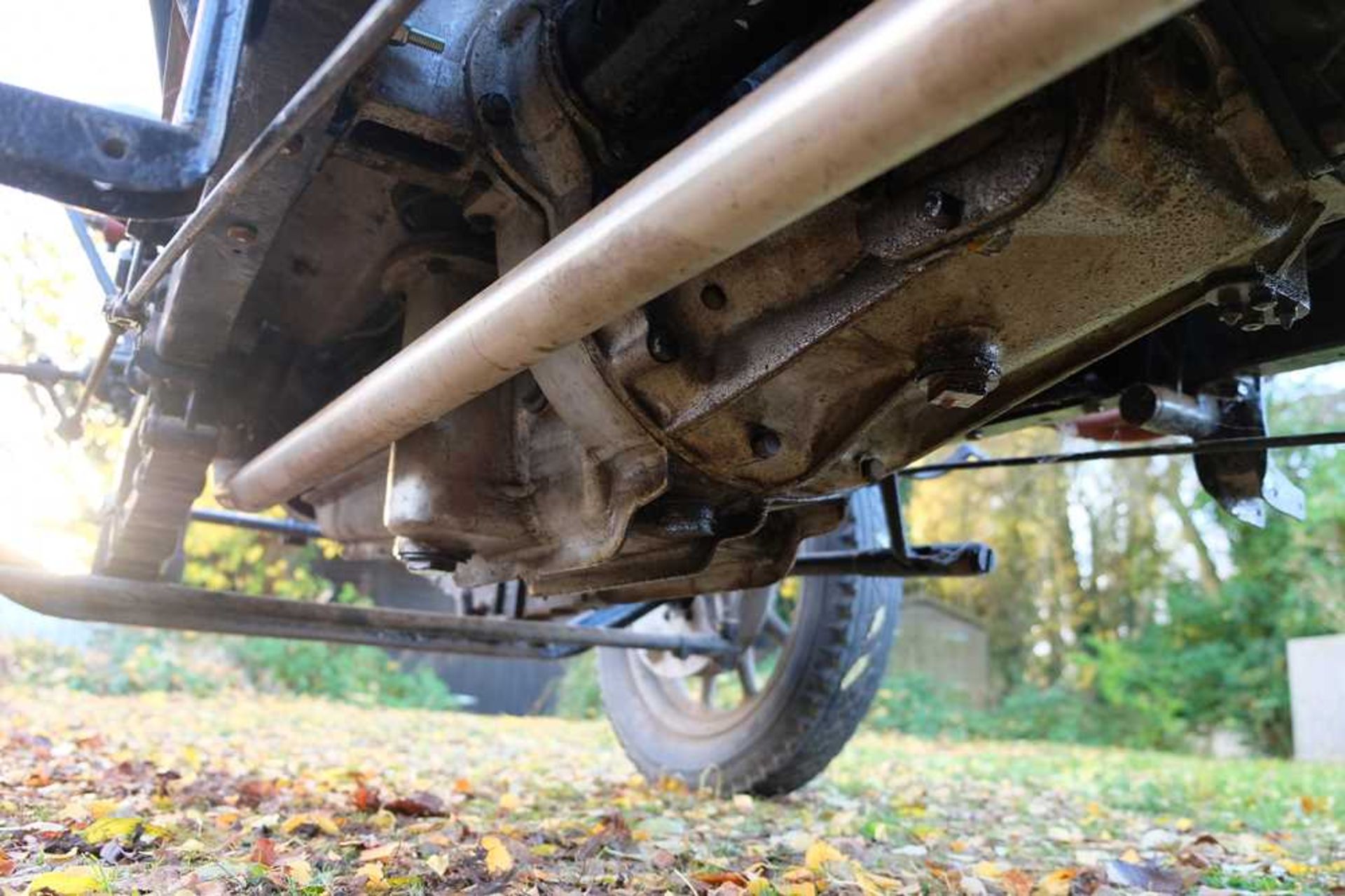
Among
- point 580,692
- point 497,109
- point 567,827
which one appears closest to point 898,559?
point 567,827

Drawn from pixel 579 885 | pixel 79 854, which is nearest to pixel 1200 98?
pixel 579 885

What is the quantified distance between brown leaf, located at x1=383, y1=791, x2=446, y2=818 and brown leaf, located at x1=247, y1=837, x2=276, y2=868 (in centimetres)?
58

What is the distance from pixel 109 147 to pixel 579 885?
1411 mm

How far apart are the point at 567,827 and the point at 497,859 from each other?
609 mm

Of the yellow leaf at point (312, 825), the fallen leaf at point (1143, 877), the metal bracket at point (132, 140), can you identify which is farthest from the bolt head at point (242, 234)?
the fallen leaf at point (1143, 877)

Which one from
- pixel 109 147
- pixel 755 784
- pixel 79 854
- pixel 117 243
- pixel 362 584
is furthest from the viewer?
pixel 362 584

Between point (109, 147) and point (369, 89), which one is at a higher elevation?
point (369, 89)

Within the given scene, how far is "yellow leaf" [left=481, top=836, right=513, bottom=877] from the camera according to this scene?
6.10ft

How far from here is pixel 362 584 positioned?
12328 millimetres

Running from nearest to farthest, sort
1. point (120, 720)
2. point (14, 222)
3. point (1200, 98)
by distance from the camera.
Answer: point (1200, 98) → point (120, 720) → point (14, 222)

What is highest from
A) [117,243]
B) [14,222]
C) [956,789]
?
[14,222]

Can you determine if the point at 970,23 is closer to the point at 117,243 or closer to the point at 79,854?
the point at 79,854

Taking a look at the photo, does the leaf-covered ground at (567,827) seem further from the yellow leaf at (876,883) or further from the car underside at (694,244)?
the car underside at (694,244)

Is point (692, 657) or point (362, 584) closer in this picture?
point (692, 657)
